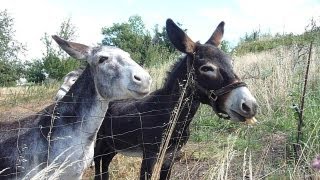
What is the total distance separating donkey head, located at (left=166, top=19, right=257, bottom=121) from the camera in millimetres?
4559

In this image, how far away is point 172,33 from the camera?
17.4ft

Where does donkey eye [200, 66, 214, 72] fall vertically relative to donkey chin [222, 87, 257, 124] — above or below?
above

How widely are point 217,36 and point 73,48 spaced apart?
1.96m

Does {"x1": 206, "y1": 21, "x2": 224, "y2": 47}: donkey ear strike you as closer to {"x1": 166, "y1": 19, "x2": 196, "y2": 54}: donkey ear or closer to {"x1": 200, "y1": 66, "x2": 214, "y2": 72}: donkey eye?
{"x1": 166, "y1": 19, "x2": 196, "y2": 54}: donkey ear

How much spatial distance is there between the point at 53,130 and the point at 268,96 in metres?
Answer: 5.48

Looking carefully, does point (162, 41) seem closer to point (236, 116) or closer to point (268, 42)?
point (268, 42)

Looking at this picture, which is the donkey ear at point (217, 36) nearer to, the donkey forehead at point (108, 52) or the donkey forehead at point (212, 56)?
the donkey forehead at point (212, 56)

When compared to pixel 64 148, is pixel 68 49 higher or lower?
higher

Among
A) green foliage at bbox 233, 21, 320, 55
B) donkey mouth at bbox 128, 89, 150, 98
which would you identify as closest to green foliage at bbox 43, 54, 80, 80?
green foliage at bbox 233, 21, 320, 55

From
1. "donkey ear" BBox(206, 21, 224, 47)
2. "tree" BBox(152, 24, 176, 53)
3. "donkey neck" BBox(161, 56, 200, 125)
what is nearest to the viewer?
"donkey neck" BBox(161, 56, 200, 125)

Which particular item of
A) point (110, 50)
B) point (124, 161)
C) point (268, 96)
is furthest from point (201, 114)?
point (110, 50)

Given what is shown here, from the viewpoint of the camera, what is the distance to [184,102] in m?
4.91

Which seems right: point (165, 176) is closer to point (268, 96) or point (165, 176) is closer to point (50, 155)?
point (50, 155)

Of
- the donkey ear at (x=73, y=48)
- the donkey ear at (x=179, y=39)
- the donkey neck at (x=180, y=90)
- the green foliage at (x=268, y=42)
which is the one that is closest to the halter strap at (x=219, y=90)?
the donkey neck at (x=180, y=90)
